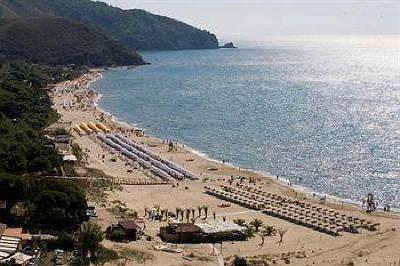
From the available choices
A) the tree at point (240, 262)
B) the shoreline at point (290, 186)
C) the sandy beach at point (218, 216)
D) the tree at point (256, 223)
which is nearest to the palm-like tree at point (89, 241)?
the sandy beach at point (218, 216)

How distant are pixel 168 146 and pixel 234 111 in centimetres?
3691

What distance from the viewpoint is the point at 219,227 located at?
42906mm

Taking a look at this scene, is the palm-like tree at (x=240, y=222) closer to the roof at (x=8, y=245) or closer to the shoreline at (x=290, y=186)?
the shoreline at (x=290, y=186)

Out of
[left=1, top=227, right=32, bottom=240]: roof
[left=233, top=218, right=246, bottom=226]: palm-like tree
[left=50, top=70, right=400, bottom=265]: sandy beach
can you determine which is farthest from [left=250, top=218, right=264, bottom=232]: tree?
[left=1, top=227, right=32, bottom=240]: roof

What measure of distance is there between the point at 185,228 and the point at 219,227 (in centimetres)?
251

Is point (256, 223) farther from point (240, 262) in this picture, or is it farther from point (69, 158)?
point (69, 158)

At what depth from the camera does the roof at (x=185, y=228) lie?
4153 cm

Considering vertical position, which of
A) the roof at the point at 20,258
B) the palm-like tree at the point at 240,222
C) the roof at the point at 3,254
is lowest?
the palm-like tree at the point at 240,222

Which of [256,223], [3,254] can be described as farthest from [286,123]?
[3,254]

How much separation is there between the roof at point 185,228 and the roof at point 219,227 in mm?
489

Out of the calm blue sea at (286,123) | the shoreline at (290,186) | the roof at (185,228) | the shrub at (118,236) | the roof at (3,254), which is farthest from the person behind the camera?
the calm blue sea at (286,123)

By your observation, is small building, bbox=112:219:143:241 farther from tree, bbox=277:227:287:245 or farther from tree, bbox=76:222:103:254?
tree, bbox=277:227:287:245

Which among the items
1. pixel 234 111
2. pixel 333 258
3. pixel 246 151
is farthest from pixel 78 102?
pixel 333 258

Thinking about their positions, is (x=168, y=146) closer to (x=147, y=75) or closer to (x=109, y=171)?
(x=109, y=171)
